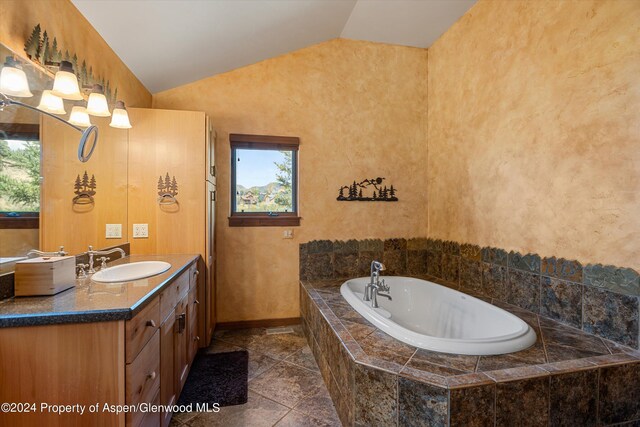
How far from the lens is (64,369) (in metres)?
1.08

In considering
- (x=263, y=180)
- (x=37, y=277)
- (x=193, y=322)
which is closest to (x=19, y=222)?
(x=37, y=277)

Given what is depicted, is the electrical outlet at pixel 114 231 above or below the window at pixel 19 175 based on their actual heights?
below

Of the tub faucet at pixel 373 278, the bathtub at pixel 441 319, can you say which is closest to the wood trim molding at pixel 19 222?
the bathtub at pixel 441 319

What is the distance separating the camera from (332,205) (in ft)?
10.7

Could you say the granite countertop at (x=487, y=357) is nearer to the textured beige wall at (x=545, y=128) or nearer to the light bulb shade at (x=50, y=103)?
the textured beige wall at (x=545, y=128)

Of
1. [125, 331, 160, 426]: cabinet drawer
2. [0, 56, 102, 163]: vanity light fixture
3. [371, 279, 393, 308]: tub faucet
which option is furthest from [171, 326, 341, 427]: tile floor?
[0, 56, 102, 163]: vanity light fixture

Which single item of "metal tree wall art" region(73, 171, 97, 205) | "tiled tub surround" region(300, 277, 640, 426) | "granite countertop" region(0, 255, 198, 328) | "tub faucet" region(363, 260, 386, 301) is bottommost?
"tiled tub surround" region(300, 277, 640, 426)

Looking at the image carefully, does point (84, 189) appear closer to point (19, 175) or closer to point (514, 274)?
point (19, 175)

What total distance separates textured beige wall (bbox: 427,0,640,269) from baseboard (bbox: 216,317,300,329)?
1982mm

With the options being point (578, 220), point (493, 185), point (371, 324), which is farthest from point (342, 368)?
point (493, 185)

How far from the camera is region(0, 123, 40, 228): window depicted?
131cm

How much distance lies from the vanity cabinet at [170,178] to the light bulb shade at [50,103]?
2.50 ft

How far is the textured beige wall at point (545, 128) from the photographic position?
1642mm

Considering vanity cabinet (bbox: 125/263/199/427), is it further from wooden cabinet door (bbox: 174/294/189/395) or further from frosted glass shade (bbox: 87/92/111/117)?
frosted glass shade (bbox: 87/92/111/117)
